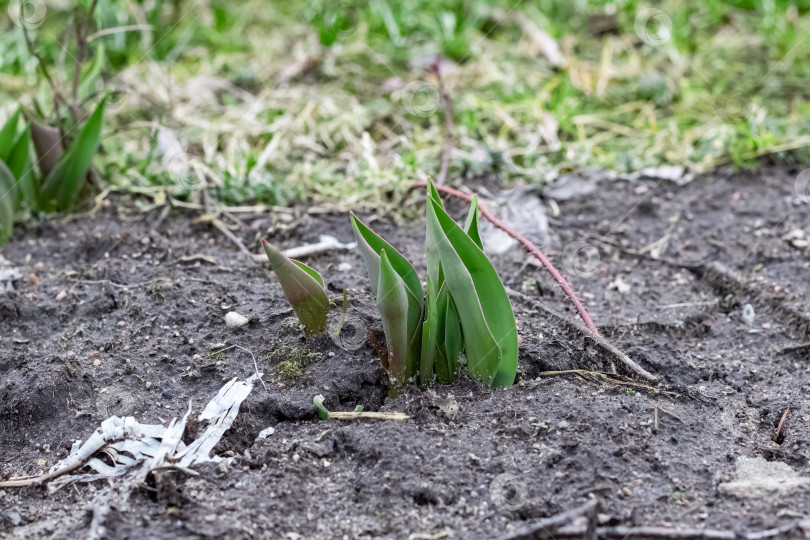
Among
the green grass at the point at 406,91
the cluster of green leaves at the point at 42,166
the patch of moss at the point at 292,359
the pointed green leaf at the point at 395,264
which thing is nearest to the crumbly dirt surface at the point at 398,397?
the patch of moss at the point at 292,359

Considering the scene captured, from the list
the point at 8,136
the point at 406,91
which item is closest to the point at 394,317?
the point at 8,136

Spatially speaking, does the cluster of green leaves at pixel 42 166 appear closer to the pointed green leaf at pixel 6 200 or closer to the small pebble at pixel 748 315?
the pointed green leaf at pixel 6 200

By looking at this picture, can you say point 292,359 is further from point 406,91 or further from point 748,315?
point 406,91

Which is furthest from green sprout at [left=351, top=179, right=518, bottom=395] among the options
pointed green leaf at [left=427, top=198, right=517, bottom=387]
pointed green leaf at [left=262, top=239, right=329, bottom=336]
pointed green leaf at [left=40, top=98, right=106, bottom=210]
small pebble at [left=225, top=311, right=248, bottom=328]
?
pointed green leaf at [left=40, top=98, right=106, bottom=210]

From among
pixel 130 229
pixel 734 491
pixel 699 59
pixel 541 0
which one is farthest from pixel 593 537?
pixel 541 0

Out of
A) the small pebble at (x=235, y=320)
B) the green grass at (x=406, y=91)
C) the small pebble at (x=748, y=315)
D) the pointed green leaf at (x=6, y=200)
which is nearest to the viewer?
the small pebble at (x=235, y=320)
